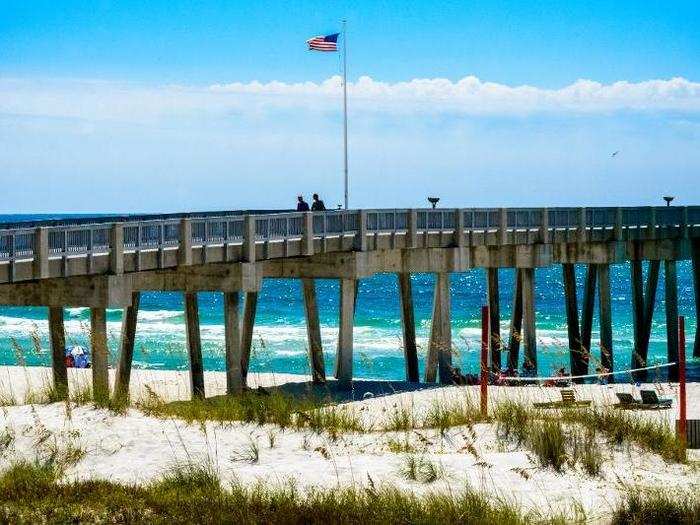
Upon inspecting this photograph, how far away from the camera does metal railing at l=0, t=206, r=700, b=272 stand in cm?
2320

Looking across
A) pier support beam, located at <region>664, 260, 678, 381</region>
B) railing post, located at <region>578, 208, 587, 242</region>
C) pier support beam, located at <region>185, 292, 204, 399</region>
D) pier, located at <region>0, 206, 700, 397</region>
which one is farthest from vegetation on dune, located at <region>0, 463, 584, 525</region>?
pier support beam, located at <region>664, 260, 678, 381</region>

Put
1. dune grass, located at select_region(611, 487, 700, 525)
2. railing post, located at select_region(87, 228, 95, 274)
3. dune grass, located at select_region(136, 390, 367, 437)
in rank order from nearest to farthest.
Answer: dune grass, located at select_region(611, 487, 700, 525), dune grass, located at select_region(136, 390, 367, 437), railing post, located at select_region(87, 228, 95, 274)

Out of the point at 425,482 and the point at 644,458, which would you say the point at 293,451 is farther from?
the point at 644,458

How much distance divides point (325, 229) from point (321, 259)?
1238 millimetres

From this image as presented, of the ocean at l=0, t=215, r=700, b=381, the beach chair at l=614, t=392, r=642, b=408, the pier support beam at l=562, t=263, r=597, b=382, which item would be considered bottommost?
the ocean at l=0, t=215, r=700, b=381

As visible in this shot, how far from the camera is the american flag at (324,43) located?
39.8 m

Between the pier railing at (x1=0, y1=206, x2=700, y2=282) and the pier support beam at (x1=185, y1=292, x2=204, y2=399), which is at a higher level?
the pier railing at (x1=0, y1=206, x2=700, y2=282)

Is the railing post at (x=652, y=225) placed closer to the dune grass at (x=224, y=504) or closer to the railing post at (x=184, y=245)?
the railing post at (x=184, y=245)

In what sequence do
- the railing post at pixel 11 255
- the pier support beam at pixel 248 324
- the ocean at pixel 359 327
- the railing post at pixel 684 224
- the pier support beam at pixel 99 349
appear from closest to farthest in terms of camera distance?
1. the pier support beam at pixel 99 349
2. the railing post at pixel 11 255
3. the pier support beam at pixel 248 324
4. the railing post at pixel 684 224
5. the ocean at pixel 359 327

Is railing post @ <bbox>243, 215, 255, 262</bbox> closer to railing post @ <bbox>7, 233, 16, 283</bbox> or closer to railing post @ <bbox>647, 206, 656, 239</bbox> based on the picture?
railing post @ <bbox>7, 233, 16, 283</bbox>

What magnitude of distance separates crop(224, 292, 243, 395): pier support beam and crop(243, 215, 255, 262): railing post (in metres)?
1.16

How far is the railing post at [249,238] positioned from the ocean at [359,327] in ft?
23.9

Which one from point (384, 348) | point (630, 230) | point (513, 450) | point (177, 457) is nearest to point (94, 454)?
point (177, 457)

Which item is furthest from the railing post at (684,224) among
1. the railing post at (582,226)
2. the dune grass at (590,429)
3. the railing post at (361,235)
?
the dune grass at (590,429)
